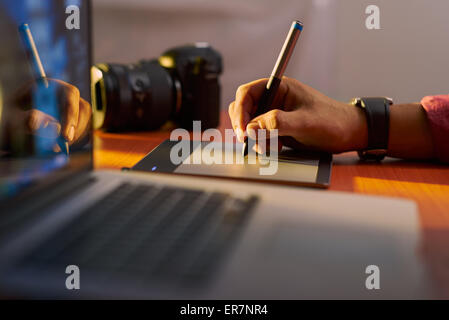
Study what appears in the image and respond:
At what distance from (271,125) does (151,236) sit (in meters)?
0.30

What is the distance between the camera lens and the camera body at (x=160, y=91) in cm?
74

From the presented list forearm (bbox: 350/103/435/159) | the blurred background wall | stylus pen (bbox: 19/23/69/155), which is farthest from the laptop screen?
the blurred background wall

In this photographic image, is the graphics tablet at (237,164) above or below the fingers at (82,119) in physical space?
below

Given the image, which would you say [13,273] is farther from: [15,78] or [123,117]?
[123,117]

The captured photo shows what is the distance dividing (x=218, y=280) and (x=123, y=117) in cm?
54

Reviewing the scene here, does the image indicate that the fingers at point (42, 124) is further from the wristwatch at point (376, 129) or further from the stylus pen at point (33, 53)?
the wristwatch at point (376, 129)

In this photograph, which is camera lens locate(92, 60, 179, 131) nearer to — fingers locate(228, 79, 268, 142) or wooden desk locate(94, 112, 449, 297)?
wooden desk locate(94, 112, 449, 297)

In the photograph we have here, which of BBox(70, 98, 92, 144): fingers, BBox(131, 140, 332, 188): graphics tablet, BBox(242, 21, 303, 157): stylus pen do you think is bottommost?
BBox(131, 140, 332, 188): graphics tablet

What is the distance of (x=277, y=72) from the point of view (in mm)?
604

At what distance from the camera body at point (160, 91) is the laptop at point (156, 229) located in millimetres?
274

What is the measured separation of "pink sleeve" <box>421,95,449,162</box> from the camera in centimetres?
60

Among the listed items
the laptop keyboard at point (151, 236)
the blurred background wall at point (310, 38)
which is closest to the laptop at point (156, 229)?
the laptop keyboard at point (151, 236)

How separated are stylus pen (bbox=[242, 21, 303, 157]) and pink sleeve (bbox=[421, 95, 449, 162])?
194mm

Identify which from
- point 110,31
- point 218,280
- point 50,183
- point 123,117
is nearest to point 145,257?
point 218,280
